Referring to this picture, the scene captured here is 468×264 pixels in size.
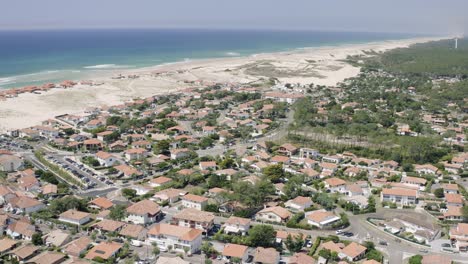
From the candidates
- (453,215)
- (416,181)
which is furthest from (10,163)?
(453,215)

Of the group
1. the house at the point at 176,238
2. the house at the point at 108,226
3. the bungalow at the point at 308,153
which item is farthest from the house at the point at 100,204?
the bungalow at the point at 308,153

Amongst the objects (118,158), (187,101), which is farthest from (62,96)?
(118,158)

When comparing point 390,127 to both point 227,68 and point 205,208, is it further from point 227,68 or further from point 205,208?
point 227,68

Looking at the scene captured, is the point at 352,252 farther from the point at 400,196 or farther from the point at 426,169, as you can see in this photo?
the point at 426,169

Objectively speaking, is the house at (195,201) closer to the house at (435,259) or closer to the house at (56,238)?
the house at (56,238)

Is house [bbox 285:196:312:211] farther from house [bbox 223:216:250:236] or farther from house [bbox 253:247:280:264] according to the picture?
house [bbox 253:247:280:264]
